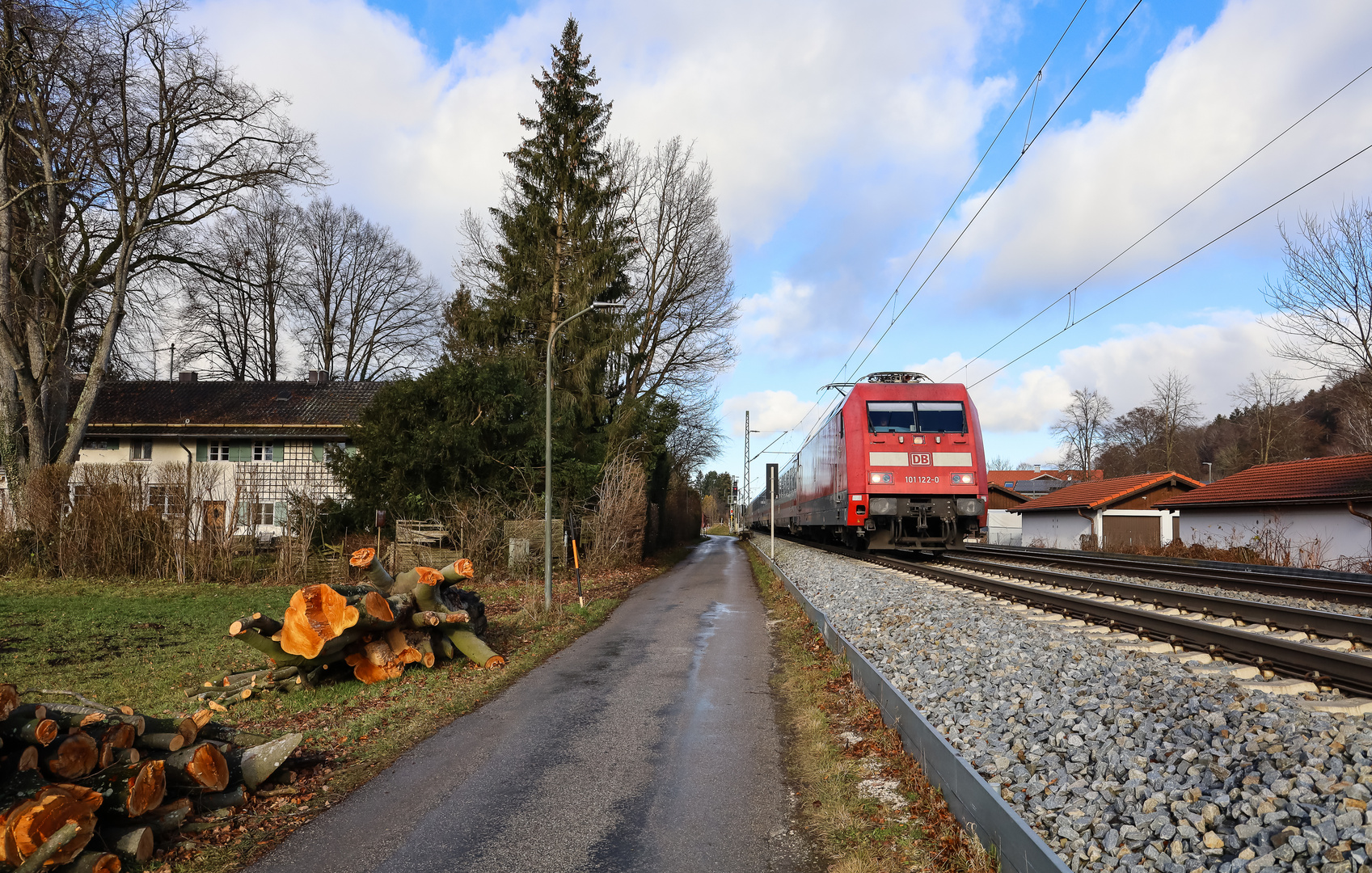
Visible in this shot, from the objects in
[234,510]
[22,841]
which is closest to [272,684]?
[22,841]

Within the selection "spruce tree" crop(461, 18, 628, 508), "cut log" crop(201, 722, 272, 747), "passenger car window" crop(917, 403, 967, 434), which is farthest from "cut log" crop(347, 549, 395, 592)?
"spruce tree" crop(461, 18, 628, 508)

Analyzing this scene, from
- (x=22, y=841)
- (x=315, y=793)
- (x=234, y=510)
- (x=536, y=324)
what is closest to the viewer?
(x=22, y=841)

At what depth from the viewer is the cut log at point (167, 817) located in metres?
4.53

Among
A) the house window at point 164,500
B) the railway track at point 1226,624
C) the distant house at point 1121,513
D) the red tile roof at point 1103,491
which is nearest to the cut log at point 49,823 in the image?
the railway track at point 1226,624

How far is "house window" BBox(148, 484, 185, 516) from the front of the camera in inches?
708

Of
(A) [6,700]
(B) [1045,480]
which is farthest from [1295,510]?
(B) [1045,480]

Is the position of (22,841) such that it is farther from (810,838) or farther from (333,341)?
(333,341)

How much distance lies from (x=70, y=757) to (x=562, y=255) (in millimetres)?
25687

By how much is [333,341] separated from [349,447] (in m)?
16.1

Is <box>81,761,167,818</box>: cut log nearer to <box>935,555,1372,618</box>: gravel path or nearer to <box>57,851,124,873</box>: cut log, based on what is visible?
<box>57,851,124,873</box>: cut log

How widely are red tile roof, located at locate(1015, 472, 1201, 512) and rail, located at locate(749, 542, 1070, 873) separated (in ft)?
117

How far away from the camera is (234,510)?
17.9 m

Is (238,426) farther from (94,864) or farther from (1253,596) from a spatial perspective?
(1253,596)

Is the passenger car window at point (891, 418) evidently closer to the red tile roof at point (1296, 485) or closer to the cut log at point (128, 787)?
the red tile roof at point (1296, 485)
